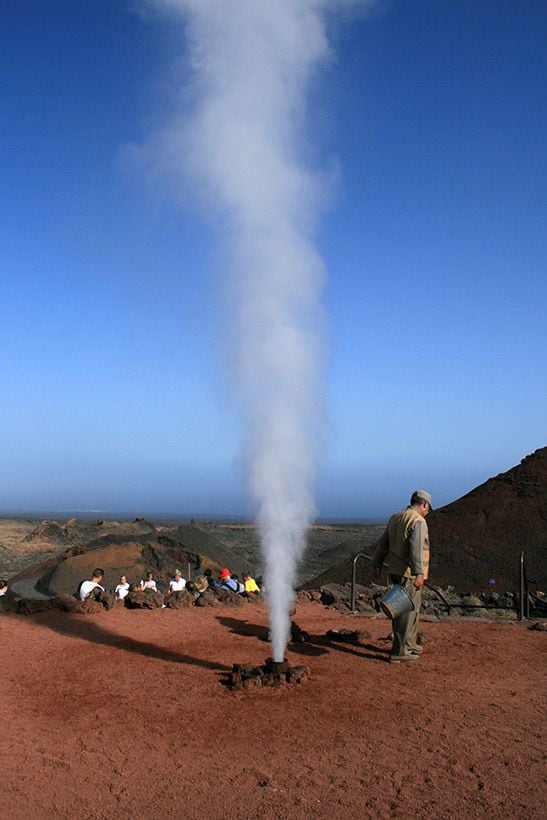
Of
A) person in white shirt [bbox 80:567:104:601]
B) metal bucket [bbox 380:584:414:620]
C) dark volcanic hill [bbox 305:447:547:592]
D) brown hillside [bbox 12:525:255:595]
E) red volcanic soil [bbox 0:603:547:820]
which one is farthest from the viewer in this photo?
brown hillside [bbox 12:525:255:595]

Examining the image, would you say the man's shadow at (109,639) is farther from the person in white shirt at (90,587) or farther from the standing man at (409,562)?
the standing man at (409,562)

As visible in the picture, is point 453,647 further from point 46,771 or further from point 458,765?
point 46,771

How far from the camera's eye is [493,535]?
888 inches

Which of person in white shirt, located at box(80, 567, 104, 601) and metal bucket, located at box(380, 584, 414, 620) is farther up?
metal bucket, located at box(380, 584, 414, 620)

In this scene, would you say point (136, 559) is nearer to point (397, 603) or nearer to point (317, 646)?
point (317, 646)

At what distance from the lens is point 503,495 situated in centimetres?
2427

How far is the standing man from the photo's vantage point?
782 cm

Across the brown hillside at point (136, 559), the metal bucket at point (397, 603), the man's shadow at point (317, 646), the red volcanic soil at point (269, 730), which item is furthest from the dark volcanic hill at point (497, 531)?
the metal bucket at point (397, 603)

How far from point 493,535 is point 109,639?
1633cm

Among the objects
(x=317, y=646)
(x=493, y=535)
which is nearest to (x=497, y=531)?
(x=493, y=535)

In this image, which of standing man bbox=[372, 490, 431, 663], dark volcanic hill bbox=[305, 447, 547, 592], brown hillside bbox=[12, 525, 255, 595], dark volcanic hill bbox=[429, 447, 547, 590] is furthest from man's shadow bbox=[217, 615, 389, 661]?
dark volcanic hill bbox=[429, 447, 547, 590]

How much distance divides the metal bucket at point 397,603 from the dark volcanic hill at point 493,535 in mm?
13347

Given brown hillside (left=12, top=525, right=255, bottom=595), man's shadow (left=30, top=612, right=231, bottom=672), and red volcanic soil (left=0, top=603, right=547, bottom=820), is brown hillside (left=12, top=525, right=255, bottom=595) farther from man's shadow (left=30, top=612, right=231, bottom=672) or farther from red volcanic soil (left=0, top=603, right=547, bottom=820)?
red volcanic soil (left=0, top=603, right=547, bottom=820)

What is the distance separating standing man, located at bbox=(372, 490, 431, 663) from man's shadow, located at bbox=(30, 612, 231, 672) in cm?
201
